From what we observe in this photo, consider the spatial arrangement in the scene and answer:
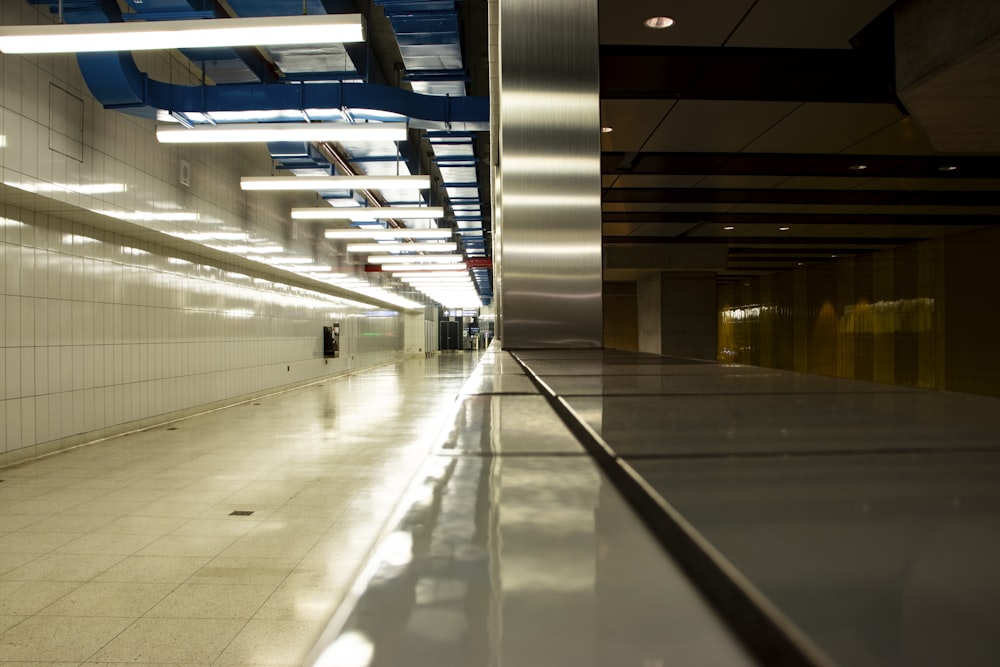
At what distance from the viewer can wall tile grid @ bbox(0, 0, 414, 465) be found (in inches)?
248

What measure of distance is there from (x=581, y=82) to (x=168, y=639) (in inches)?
153

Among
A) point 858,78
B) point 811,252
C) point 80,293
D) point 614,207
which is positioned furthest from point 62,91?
point 811,252

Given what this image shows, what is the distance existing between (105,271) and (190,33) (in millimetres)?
4821

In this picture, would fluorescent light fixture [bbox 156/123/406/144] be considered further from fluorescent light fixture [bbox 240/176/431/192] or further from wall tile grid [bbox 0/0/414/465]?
fluorescent light fixture [bbox 240/176/431/192]

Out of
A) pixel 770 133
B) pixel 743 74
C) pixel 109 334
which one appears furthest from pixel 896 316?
pixel 109 334

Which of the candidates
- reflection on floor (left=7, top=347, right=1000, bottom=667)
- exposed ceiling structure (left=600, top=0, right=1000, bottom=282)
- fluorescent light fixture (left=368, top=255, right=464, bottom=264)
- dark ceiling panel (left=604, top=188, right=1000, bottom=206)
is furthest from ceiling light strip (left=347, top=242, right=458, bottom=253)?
reflection on floor (left=7, top=347, right=1000, bottom=667)

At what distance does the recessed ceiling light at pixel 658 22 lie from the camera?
4.16m

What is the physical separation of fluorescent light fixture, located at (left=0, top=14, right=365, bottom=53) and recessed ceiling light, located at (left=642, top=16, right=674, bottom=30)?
1.96 m

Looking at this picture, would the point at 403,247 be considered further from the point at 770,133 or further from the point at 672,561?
the point at 672,561

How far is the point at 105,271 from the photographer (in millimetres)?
8008

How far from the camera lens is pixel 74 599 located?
3.23m

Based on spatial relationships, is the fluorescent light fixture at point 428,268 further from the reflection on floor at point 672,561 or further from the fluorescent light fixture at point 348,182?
the reflection on floor at point 672,561

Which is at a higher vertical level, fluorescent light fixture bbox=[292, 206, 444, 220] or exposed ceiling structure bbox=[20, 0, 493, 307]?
exposed ceiling structure bbox=[20, 0, 493, 307]

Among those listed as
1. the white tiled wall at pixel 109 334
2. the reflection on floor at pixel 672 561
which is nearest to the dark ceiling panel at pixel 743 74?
the reflection on floor at pixel 672 561
